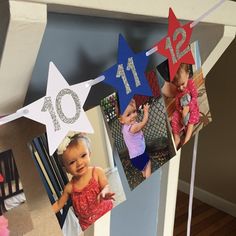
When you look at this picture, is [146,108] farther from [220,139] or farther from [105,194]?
[220,139]

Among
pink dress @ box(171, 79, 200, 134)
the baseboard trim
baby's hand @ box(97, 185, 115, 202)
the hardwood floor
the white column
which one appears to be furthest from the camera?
the baseboard trim

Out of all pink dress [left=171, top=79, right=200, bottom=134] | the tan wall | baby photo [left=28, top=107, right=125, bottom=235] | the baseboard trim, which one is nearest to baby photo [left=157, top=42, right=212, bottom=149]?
pink dress [left=171, top=79, right=200, bottom=134]

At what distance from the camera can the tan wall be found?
2109 mm

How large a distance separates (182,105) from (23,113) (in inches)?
11.2

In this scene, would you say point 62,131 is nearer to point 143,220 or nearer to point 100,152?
point 100,152

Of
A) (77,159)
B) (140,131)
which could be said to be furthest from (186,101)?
(77,159)

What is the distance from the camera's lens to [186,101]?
55 cm

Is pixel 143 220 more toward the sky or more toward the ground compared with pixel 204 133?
more toward the sky

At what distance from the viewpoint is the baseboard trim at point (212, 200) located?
7.53ft

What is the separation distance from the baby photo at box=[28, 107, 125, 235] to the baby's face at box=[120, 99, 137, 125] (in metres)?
0.04

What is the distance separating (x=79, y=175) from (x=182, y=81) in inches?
8.8

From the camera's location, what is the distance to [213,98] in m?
2.22

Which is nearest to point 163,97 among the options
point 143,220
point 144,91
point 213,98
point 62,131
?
point 144,91

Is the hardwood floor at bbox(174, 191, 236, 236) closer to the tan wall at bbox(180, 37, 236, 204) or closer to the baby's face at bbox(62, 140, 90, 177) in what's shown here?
the tan wall at bbox(180, 37, 236, 204)
